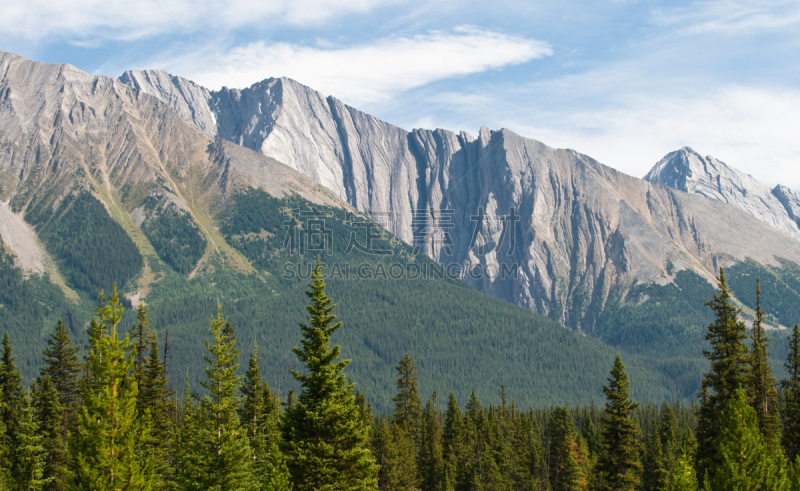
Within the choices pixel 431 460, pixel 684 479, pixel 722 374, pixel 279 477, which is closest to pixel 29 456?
pixel 279 477

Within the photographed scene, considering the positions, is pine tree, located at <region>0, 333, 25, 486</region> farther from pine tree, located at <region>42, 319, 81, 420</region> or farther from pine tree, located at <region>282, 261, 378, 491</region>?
pine tree, located at <region>282, 261, 378, 491</region>

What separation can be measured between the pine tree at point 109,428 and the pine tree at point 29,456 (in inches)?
986

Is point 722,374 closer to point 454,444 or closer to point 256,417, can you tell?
point 256,417

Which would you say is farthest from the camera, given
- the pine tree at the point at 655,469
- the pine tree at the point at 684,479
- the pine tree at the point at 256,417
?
the pine tree at the point at 655,469

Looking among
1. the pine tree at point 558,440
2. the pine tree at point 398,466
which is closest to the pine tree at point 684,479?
the pine tree at point 398,466

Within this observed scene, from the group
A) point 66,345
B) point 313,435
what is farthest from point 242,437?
point 66,345

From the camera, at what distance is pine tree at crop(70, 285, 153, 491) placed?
2938cm

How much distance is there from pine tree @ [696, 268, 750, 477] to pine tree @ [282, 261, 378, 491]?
24327 mm

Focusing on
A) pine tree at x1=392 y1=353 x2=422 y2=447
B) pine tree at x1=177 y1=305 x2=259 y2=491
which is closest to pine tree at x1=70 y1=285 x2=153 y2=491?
pine tree at x1=177 y1=305 x2=259 y2=491

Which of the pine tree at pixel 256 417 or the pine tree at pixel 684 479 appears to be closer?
the pine tree at pixel 684 479

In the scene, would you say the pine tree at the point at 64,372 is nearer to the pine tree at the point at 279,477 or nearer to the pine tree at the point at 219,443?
the pine tree at the point at 219,443

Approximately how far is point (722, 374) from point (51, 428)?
5280 centimetres

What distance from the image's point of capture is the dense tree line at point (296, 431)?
1214 inches

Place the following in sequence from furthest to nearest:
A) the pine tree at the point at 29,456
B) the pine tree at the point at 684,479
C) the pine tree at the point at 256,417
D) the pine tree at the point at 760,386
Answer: the pine tree at the point at 256,417 < the pine tree at the point at 29,456 < the pine tree at the point at 760,386 < the pine tree at the point at 684,479
